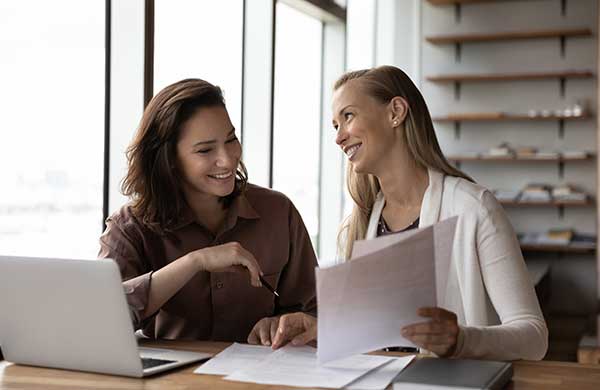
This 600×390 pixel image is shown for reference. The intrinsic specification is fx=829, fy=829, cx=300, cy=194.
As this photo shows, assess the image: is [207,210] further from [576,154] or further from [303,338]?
[576,154]

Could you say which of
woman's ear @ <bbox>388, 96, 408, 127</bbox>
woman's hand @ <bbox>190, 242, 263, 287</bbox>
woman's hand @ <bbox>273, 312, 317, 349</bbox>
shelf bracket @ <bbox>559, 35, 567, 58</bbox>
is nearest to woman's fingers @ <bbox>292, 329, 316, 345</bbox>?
woman's hand @ <bbox>273, 312, 317, 349</bbox>

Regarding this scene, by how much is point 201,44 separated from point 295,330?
2.34 metres

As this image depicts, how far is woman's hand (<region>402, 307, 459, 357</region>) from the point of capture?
158 centimetres

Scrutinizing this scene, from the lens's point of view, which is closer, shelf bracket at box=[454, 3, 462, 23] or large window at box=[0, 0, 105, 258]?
large window at box=[0, 0, 105, 258]

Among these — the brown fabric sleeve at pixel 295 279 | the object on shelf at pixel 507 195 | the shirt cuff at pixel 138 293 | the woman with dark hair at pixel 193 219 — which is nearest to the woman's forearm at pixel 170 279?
the shirt cuff at pixel 138 293

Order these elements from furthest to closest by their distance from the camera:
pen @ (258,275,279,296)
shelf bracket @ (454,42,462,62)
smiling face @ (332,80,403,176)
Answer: shelf bracket @ (454,42,462,62), smiling face @ (332,80,403,176), pen @ (258,275,279,296)

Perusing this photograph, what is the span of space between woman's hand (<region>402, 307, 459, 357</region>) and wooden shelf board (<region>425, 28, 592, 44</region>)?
4.60 metres

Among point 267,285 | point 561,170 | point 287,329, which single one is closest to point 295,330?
point 287,329

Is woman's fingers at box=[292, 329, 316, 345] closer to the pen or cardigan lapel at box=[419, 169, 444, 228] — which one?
the pen

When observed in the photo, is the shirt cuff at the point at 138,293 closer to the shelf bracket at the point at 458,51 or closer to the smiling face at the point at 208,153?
the smiling face at the point at 208,153

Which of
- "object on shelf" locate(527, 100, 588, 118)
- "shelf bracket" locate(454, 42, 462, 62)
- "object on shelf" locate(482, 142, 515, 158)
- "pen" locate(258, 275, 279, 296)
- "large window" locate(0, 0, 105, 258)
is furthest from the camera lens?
"shelf bracket" locate(454, 42, 462, 62)

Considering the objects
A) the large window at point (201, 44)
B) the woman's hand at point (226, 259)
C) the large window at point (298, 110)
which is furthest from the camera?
the large window at point (298, 110)

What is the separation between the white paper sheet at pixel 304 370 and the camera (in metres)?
1.54

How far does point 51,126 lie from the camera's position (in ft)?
9.20
